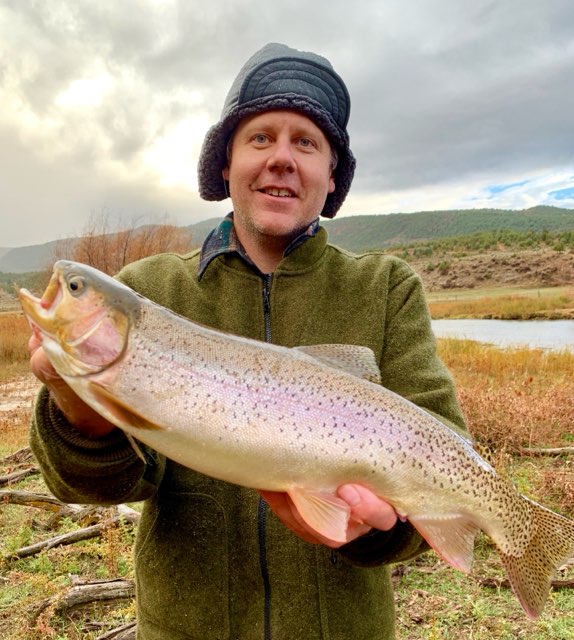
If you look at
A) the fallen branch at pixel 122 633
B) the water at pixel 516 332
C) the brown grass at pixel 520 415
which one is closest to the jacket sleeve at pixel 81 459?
the fallen branch at pixel 122 633

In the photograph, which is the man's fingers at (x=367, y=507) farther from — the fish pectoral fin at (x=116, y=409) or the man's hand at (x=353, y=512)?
the fish pectoral fin at (x=116, y=409)

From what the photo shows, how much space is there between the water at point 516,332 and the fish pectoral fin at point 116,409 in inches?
822

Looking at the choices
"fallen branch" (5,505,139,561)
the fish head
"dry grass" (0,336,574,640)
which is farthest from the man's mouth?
"fallen branch" (5,505,139,561)

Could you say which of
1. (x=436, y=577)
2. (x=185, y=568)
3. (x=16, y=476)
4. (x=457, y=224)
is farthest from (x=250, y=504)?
(x=457, y=224)

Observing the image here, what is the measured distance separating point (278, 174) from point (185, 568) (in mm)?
1754

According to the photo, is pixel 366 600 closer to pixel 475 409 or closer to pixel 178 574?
pixel 178 574

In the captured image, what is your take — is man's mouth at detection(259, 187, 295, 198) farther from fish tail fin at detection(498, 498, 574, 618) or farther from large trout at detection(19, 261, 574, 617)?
fish tail fin at detection(498, 498, 574, 618)

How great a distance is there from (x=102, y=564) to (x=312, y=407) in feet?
12.5

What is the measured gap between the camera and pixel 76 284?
2053mm

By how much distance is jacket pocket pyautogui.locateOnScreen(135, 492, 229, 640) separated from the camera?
2.34 metres

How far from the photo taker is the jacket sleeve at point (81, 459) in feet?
7.07

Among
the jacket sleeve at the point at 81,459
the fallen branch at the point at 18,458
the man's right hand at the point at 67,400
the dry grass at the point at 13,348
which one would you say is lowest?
the dry grass at the point at 13,348

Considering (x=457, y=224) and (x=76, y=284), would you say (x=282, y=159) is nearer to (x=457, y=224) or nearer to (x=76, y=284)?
A: (x=76, y=284)

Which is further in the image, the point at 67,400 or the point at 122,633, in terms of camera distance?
the point at 122,633
